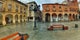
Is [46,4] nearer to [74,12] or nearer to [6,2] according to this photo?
[74,12]

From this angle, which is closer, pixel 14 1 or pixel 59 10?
pixel 14 1

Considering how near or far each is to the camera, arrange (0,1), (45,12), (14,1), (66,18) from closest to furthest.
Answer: (0,1) → (14,1) → (45,12) → (66,18)

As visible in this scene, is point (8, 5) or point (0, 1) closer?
point (0, 1)

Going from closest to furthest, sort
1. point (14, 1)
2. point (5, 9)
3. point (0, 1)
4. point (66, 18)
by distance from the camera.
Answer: point (0, 1) < point (5, 9) < point (14, 1) < point (66, 18)

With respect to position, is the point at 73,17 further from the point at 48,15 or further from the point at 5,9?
the point at 5,9

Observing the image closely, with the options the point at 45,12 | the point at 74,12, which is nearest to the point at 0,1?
the point at 45,12

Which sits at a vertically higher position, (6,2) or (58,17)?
(6,2)

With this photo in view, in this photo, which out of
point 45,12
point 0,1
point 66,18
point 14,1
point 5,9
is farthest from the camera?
point 66,18

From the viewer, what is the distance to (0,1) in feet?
135

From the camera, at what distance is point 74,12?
73.1 m

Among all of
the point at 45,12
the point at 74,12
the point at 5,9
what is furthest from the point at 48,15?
the point at 5,9

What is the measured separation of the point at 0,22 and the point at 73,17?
39468mm

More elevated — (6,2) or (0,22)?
(6,2)

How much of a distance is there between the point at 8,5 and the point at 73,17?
36588mm
